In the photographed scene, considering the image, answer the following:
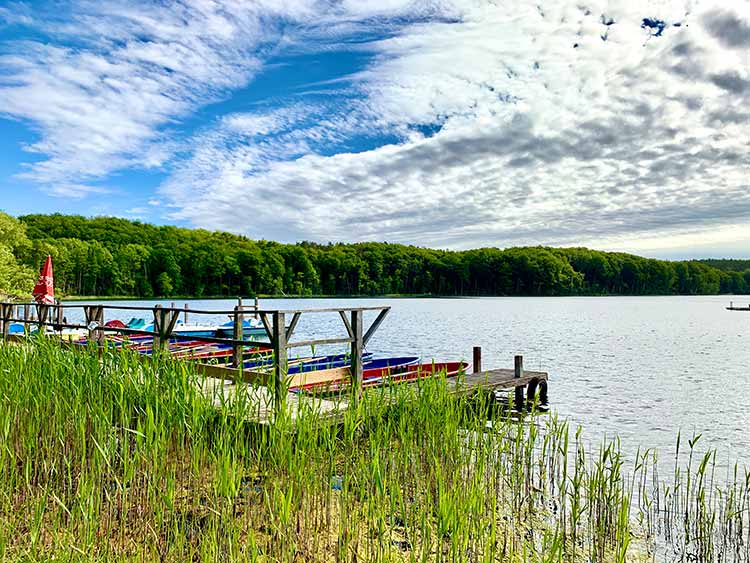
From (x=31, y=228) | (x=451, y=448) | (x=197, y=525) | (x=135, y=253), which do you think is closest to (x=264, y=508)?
(x=197, y=525)

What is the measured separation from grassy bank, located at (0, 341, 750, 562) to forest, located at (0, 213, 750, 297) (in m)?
71.4

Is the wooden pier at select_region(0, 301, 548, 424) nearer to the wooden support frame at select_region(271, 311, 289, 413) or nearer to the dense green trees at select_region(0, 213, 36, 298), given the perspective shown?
the wooden support frame at select_region(271, 311, 289, 413)

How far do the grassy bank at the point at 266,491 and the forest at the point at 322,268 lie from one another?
71398 mm

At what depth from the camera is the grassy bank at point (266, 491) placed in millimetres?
3832

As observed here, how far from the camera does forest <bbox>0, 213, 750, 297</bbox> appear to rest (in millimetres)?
78938

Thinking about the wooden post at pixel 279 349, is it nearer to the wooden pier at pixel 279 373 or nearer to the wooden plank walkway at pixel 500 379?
the wooden pier at pixel 279 373

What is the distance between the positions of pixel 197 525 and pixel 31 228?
87969 millimetres

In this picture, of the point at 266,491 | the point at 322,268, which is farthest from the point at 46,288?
the point at 322,268

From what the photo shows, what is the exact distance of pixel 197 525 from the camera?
441 centimetres

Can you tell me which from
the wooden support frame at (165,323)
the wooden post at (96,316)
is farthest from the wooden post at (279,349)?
the wooden post at (96,316)

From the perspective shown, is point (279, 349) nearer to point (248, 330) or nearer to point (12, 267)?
point (248, 330)

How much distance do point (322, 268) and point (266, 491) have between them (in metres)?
94.3

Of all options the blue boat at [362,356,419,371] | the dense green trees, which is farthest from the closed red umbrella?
the dense green trees

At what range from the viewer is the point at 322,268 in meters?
97.9
